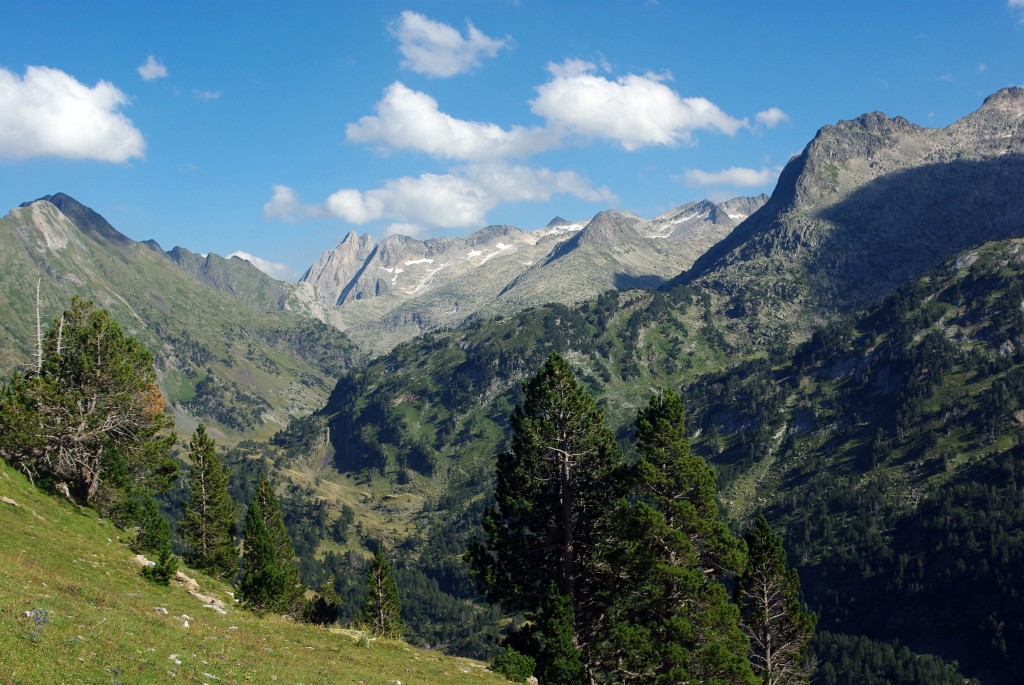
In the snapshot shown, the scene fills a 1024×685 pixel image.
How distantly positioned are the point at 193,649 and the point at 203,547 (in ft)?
197

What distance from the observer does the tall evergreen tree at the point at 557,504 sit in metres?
50.4

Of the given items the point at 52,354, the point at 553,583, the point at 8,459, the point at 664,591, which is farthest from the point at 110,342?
the point at 664,591

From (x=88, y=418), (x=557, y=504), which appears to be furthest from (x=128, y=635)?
(x=88, y=418)

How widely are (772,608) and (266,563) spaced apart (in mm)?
47611

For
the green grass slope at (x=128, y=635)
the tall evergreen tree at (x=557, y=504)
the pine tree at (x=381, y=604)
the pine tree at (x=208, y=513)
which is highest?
the tall evergreen tree at (x=557, y=504)

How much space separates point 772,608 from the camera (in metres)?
58.7

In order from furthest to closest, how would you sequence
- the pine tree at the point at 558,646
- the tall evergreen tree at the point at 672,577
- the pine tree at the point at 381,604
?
1. the pine tree at the point at 381,604
2. the tall evergreen tree at the point at 672,577
3. the pine tree at the point at 558,646

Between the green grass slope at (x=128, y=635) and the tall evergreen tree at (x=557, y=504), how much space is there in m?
7.71

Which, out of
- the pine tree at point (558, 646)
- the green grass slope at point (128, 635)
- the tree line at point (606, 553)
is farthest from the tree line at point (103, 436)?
the pine tree at point (558, 646)

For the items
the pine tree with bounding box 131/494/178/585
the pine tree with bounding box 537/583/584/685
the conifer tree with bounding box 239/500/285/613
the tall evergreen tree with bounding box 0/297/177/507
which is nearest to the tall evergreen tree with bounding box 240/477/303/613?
the conifer tree with bounding box 239/500/285/613

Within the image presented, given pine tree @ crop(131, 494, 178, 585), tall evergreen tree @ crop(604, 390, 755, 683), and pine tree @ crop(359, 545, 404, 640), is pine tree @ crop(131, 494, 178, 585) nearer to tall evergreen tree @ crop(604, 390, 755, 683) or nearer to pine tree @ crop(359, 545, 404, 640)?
tall evergreen tree @ crop(604, 390, 755, 683)

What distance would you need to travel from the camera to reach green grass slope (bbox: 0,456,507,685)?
2286 centimetres

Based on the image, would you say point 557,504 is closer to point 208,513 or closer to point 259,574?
point 259,574

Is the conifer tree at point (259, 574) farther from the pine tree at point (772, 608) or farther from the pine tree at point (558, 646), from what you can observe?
the pine tree at point (772, 608)
